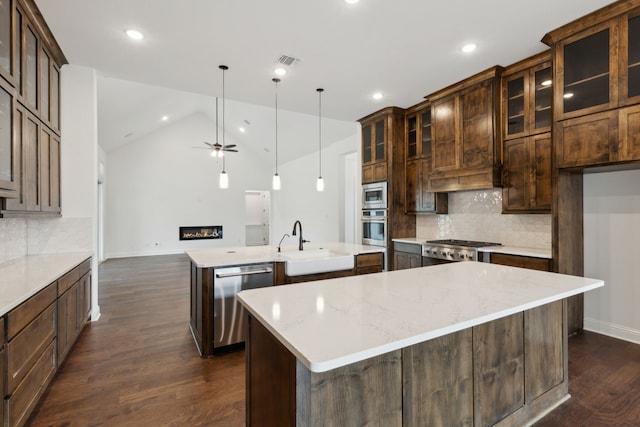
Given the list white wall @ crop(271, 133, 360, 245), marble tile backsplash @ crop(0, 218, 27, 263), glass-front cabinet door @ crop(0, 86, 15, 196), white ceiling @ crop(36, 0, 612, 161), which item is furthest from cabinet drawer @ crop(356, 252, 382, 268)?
marble tile backsplash @ crop(0, 218, 27, 263)

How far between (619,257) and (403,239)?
97.4 inches

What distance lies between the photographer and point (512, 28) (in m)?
2.78

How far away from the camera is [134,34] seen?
112 inches

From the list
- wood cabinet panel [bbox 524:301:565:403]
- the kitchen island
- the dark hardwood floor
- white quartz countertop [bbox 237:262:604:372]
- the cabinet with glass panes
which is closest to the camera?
white quartz countertop [bbox 237:262:604:372]

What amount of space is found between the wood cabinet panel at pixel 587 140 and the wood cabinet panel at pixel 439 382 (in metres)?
2.28

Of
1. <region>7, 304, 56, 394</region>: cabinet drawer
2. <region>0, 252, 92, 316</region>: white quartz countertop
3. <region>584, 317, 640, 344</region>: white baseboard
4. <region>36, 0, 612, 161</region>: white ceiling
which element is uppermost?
<region>36, 0, 612, 161</region>: white ceiling

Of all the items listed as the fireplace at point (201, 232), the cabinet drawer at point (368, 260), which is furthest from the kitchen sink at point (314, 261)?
the fireplace at point (201, 232)

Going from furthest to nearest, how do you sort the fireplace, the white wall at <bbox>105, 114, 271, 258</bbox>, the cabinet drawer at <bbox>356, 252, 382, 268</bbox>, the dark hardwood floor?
1. the fireplace
2. the white wall at <bbox>105, 114, 271, 258</bbox>
3. the cabinet drawer at <bbox>356, 252, 382, 268</bbox>
4. the dark hardwood floor

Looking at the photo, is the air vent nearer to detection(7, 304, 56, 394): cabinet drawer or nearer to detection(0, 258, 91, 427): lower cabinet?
detection(0, 258, 91, 427): lower cabinet

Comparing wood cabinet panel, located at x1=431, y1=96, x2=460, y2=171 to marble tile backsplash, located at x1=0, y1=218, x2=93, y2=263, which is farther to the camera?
wood cabinet panel, located at x1=431, y1=96, x2=460, y2=171

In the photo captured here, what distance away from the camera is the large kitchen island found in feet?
3.59

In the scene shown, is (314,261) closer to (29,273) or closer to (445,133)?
(29,273)

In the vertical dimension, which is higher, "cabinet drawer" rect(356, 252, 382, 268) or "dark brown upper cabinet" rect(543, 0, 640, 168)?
"dark brown upper cabinet" rect(543, 0, 640, 168)

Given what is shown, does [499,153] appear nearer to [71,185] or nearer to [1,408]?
[1,408]
